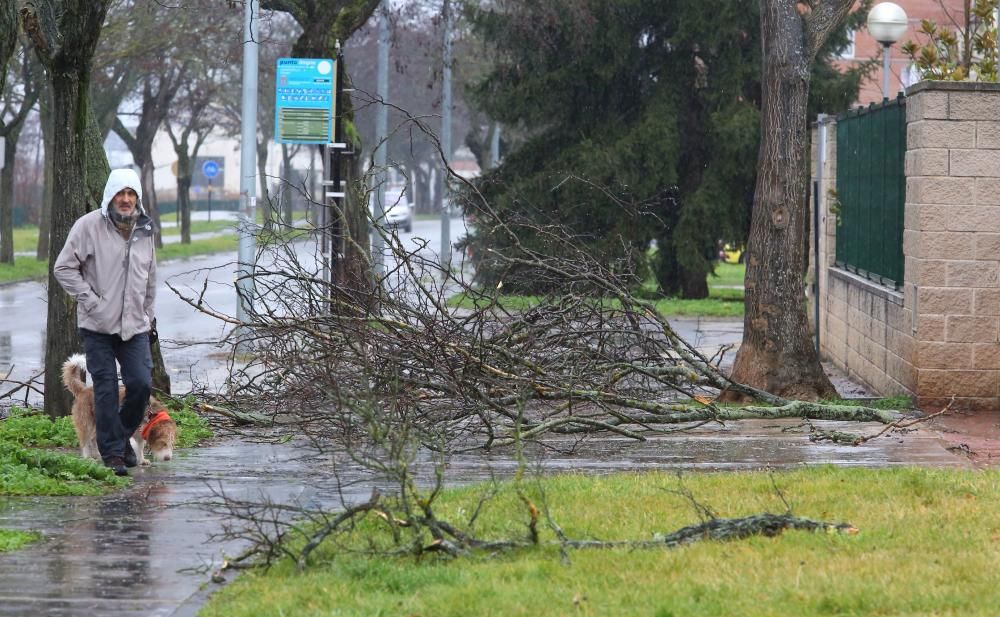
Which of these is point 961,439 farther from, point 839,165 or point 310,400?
point 839,165

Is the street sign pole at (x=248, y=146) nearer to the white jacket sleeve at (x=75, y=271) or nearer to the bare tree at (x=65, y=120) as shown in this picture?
the bare tree at (x=65, y=120)

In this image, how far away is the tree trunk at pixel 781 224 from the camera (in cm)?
1289

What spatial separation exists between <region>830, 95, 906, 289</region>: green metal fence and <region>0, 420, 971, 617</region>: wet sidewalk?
9.32 ft

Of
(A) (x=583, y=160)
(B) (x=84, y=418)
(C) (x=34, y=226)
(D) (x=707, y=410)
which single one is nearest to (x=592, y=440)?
(D) (x=707, y=410)

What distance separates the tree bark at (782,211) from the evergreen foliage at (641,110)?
1265 centimetres

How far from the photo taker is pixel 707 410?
31.2 feet

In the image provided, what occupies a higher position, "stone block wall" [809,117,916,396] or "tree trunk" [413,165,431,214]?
"tree trunk" [413,165,431,214]

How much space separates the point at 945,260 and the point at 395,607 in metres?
7.44

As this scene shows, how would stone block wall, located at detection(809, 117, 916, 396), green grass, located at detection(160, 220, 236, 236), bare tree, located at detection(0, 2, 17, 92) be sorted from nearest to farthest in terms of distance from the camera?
bare tree, located at detection(0, 2, 17, 92) → stone block wall, located at detection(809, 117, 916, 396) → green grass, located at detection(160, 220, 236, 236)

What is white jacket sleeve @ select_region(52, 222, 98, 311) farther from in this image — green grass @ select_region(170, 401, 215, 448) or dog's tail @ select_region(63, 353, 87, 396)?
green grass @ select_region(170, 401, 215, 448)

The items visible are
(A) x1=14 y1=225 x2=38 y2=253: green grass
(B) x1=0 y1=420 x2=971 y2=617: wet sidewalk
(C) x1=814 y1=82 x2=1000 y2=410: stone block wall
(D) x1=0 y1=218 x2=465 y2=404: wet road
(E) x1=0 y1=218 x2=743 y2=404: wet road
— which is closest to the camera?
(B) x1=0 y1=420 x2=971 y2=617: wet sidewalk

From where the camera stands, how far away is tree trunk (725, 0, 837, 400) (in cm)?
1289

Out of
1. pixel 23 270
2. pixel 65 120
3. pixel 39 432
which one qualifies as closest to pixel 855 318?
pixel 65 120

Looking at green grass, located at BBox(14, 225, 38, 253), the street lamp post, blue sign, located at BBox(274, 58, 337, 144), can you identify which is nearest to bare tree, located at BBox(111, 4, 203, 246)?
green grass, located at BBox(14, 225, 38, 253)
